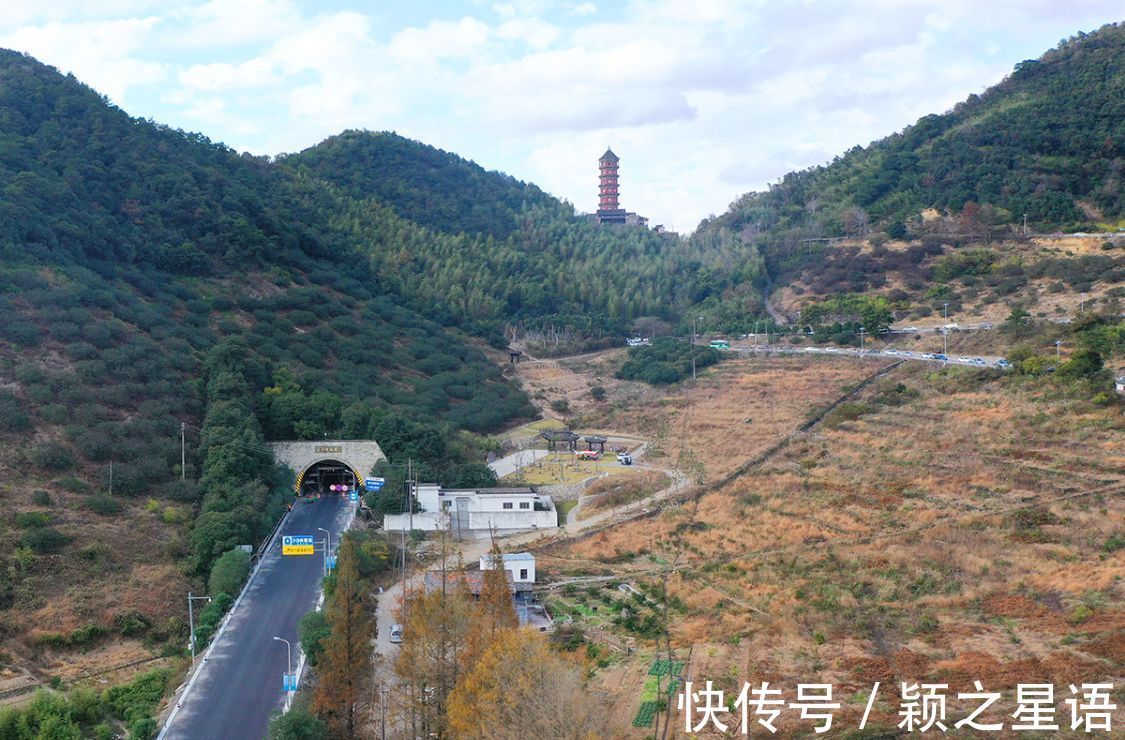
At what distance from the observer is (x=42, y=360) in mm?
37875

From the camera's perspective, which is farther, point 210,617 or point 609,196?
point 609,196

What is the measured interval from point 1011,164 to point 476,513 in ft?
185

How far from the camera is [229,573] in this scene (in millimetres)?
28359

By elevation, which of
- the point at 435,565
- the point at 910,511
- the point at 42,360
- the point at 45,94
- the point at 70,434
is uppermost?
the point at 45,94

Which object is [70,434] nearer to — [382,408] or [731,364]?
[382,408]

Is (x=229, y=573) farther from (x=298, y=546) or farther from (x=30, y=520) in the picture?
(x=30, y=520)

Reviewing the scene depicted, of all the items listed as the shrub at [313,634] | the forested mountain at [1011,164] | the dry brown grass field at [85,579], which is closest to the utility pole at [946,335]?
the forested mountain at [1011,164]

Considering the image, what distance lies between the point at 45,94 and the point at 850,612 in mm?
56048

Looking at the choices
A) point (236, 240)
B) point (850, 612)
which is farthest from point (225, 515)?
point (236, 240)

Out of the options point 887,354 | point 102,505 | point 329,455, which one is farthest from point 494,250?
point 102,505

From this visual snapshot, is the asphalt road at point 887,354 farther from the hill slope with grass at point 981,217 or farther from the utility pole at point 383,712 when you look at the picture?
the utility pole at point 383,712

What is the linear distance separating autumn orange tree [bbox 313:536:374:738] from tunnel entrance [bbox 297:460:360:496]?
2133 centimetres

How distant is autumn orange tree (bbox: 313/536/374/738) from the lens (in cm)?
1981

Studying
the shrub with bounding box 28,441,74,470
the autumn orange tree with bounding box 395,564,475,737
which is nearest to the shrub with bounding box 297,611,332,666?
the autumn orange tree with bounding box 395,564,475,737
